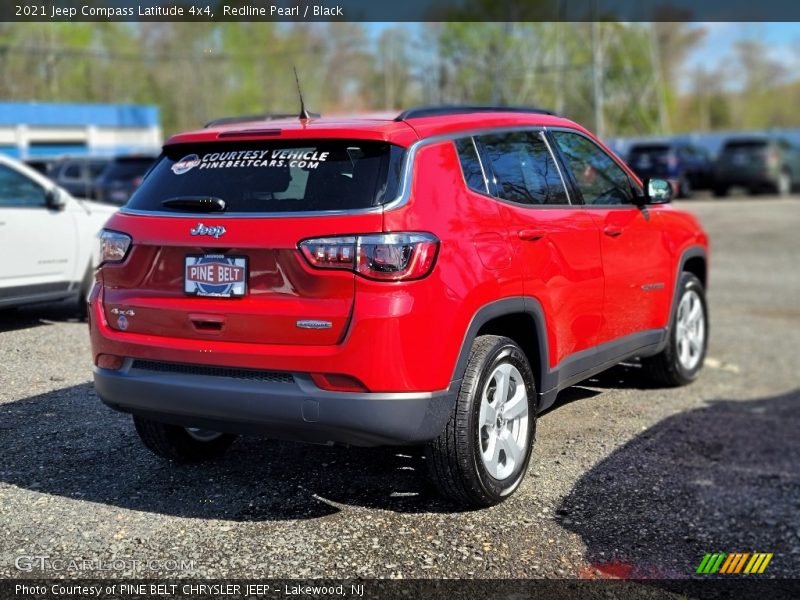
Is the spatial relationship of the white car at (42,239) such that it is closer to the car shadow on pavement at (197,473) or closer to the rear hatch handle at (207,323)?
the car shadow on pavement at (197,473)

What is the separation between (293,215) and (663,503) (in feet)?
8.85

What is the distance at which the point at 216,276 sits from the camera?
407 cm

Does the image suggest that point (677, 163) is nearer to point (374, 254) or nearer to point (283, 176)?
point (283, 176)

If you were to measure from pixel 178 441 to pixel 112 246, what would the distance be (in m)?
1.16

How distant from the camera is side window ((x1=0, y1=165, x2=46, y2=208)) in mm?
7523

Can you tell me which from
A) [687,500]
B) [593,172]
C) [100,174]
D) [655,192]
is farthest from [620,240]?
[100,174]

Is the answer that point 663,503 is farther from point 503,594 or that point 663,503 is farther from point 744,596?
point 503,594

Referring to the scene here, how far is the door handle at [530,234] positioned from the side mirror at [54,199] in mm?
4764

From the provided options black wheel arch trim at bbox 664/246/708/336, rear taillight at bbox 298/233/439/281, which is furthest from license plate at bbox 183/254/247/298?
black wheel arch trim at bbox 664/246/708/336

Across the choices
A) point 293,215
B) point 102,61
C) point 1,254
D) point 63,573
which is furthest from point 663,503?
point 102,61

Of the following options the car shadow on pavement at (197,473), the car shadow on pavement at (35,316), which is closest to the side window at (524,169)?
the car shadow on pavement at (197,473)

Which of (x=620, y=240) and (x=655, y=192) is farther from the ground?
(x=655, y=192)

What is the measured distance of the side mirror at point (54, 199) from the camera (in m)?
7.75

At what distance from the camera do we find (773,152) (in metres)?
30.5
